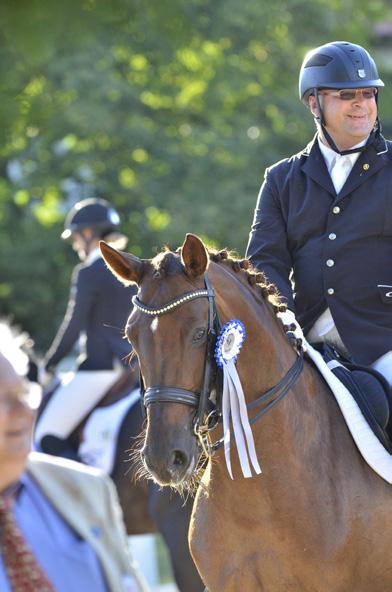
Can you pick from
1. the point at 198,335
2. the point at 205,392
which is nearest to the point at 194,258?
the point at 198,335

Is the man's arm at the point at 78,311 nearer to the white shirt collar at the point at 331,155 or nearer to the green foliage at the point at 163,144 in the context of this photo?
Result: the white shirt collar at the point at 331,155

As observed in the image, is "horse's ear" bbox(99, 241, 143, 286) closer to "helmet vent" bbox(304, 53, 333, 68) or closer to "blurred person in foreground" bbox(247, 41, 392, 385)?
"blurred person in foreground" bbox(247, 41, 392, 385)

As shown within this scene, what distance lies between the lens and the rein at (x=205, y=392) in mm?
5430

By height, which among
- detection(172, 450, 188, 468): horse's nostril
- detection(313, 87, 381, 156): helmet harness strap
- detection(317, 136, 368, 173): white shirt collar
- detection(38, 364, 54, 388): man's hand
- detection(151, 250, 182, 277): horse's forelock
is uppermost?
detection(313, 87, 381, 156): helmet harness strap

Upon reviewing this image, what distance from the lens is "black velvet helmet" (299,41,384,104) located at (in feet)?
21.3

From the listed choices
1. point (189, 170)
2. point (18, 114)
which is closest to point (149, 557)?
point (18, 114)

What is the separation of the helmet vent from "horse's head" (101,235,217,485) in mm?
1432

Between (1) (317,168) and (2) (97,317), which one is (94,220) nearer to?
(2) (97,317)

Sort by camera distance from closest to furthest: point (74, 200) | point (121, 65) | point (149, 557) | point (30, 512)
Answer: point (30, 512) → point (149, 557) → point (121, 65) → point (74, 200)

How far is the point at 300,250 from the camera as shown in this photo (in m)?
6.62

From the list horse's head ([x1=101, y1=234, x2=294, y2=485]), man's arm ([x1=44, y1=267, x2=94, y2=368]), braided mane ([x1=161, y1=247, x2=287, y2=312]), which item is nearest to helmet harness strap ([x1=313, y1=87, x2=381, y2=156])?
braided mane ([x1=161, y1=247, x2=287, y2=312])

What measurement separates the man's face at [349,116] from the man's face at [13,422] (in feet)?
11.6

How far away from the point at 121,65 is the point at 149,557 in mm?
13494

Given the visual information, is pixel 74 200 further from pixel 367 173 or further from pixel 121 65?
pixel 367 173
